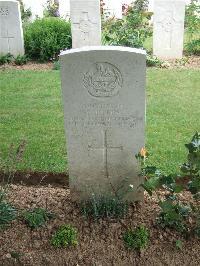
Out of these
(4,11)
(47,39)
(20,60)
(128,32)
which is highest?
(4,11)

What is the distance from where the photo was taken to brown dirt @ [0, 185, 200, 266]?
351 centimetres

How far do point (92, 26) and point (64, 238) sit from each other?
719 centimetres

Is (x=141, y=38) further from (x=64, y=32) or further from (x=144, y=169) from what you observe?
(x=144, y=169)

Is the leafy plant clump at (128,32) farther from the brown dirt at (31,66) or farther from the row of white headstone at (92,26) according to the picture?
the brown dirt at (31,66)

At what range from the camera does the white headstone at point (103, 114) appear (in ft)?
11.5

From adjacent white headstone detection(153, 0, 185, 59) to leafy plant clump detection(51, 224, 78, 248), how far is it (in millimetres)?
7239

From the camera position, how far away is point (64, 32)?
33.7ft

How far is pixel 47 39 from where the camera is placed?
988 cm

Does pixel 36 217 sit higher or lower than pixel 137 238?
higher

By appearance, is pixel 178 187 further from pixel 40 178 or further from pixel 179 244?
pixel 40 178

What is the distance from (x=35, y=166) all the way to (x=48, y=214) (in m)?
1.26

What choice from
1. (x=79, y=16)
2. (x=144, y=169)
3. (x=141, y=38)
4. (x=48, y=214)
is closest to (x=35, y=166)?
(x=48, y=214)

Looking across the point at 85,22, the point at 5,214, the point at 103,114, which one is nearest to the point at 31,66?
the point at 85,22

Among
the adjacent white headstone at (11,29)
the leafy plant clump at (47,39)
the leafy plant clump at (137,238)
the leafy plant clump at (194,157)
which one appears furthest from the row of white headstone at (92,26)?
the leafy plant clump at (137,238)
